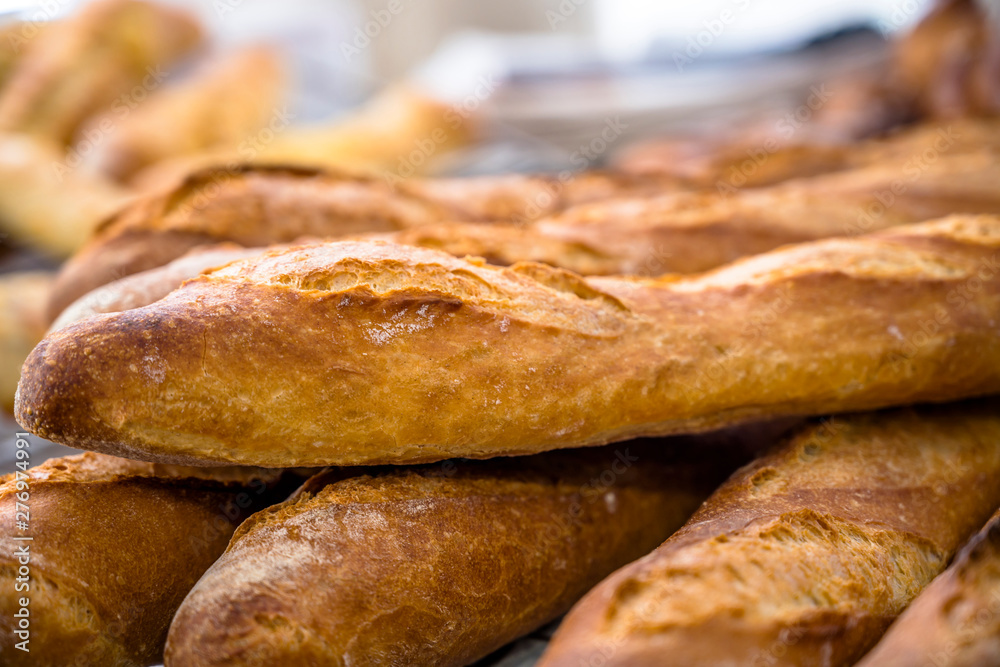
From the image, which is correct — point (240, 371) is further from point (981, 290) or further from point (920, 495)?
point (981, 290)

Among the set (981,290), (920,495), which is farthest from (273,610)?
(981,290)

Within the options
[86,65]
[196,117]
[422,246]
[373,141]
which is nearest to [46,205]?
[196,117]

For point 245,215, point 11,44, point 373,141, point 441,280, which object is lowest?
point 441,280

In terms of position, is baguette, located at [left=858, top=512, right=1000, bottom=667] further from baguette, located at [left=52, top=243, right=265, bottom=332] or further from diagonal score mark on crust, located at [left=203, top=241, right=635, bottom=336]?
baguette, located at [left=52, top=243, right=265, bottom=332]

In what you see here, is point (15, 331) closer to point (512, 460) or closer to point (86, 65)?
point (512, 460)

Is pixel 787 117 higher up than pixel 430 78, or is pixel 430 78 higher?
pixel 430 78

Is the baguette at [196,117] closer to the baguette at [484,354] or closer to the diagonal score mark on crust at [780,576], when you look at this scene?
the baguette at [484,354]
